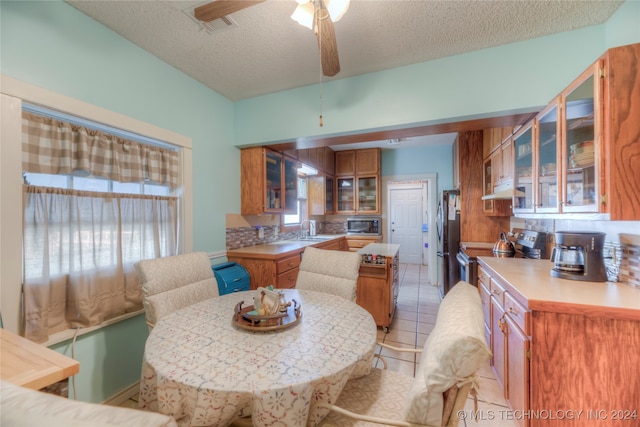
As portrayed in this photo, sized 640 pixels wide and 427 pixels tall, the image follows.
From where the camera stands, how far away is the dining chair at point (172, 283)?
1.49m

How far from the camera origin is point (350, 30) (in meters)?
1.75

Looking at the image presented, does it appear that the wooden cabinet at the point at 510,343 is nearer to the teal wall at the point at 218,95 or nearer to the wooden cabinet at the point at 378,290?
the wooden cabinet at the point at 378,290

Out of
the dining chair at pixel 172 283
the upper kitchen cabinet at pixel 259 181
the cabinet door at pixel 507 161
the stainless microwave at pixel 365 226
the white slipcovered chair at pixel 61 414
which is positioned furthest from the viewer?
the stainless microwave at pixel 365 226

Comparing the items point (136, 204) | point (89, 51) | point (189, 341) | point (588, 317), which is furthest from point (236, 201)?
point (588, 317)

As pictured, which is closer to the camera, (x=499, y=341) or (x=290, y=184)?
(x=499, y=341)

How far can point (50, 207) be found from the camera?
4.73 feet

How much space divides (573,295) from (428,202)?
156 inches

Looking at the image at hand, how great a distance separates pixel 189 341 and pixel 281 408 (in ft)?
Answer: 1.75

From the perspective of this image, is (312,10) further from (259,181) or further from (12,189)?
(259,181)

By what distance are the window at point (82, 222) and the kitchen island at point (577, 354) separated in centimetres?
251

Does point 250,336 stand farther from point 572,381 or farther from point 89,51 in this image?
point 89,51

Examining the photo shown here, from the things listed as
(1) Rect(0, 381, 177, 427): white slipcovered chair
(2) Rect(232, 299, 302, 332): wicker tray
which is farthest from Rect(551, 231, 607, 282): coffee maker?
(1) Rect(0, 381, 177, 427): white slipcovered chair

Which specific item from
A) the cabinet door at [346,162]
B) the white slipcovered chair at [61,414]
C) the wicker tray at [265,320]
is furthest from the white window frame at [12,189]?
the cabinet door at [346,162]

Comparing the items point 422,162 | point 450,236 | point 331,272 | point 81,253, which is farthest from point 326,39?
point 422,162
